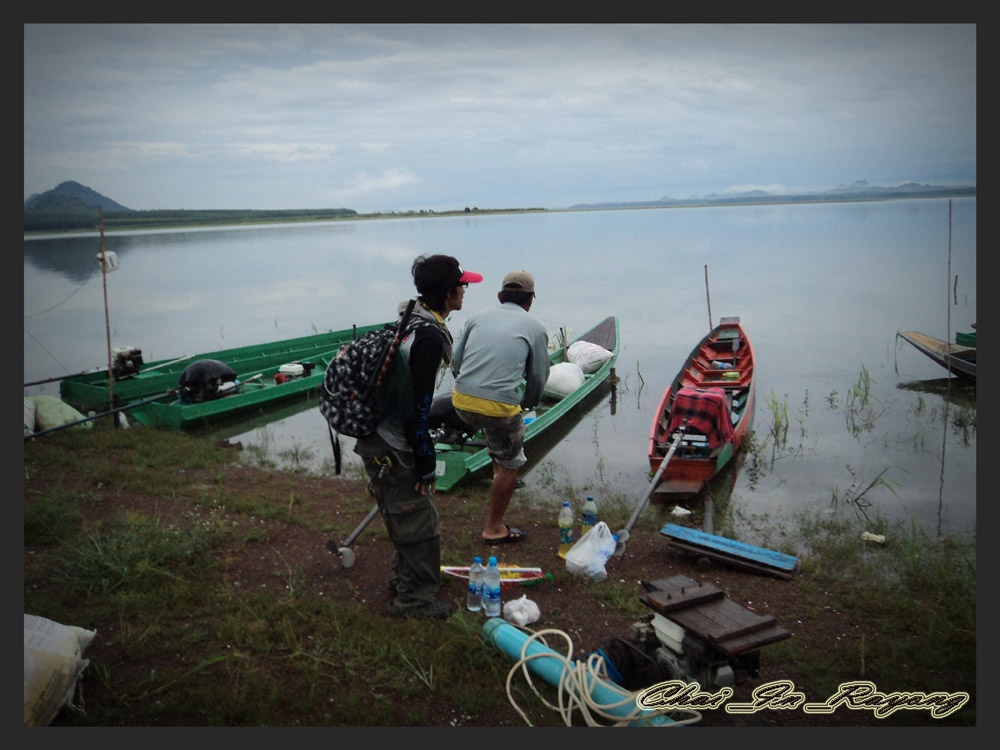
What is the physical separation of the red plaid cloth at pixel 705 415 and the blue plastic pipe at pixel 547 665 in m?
4.28

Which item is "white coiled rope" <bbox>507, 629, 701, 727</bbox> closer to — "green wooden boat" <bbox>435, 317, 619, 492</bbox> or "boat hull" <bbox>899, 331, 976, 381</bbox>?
"green wooden boat" <bbox>435, 317, 619, 492</bbox>

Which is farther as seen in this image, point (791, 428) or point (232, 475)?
point (791, 428)

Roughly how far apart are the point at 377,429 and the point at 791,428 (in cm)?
818

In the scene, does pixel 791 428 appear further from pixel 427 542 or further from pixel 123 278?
pixel 123 278

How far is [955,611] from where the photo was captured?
4.52 meters

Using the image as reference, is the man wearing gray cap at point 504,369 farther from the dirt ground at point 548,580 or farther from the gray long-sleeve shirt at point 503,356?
the dirt ground at point 548,580

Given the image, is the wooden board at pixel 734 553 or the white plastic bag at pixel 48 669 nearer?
the white plastic bag at pixel 48 669

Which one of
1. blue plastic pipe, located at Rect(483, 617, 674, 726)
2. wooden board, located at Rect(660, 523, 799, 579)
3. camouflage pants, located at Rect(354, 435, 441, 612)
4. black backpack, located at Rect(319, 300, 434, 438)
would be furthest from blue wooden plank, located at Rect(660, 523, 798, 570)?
black backpack, located at Rect(319, 300, 434, 438)

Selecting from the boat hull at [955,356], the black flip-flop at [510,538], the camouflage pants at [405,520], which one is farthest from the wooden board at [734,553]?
the boat hull at [955,356]

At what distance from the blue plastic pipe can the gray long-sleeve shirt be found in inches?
61.1

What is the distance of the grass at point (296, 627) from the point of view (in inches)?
139

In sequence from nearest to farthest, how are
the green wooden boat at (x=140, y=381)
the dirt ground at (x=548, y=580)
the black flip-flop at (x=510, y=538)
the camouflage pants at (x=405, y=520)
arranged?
the dirt ground at (x=548, y=580)
the camouflage pants at (x=405, y=520)
the black flip-flop at (x=510, y=538)
the green wooden boat at (x=140, y=381)

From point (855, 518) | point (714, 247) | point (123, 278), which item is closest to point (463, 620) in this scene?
point (855, 518)

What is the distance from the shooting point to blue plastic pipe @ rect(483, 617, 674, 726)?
3339 millimetres
